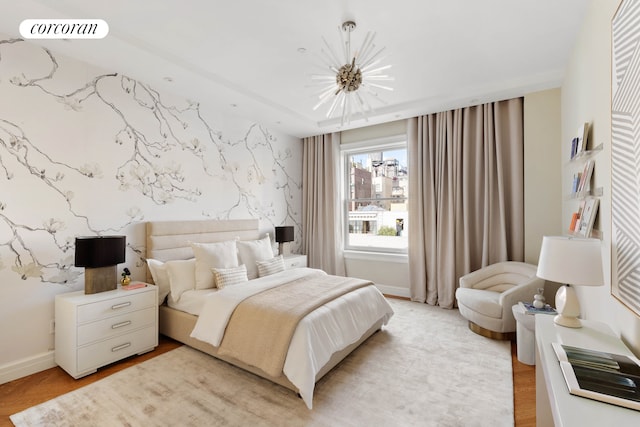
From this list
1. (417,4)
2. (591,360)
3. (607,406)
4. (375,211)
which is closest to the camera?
(607,406)

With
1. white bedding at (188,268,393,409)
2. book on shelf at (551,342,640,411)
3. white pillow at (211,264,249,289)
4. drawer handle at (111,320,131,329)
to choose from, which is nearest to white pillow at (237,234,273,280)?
white pillow at (211,264,249,289)

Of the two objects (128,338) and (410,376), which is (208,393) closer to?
(128,338)

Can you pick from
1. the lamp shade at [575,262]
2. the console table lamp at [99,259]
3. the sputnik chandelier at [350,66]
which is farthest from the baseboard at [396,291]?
the console table lamp at [99,259]

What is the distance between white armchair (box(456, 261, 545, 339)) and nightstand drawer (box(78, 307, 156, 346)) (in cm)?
332

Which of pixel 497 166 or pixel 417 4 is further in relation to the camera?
pixel 497 166

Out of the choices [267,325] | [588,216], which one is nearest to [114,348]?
[267,325]

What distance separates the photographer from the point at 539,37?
247 cm

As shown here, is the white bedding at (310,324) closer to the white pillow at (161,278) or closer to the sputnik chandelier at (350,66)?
the white pillow at (161,278)

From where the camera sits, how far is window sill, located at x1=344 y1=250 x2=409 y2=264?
4.64 m

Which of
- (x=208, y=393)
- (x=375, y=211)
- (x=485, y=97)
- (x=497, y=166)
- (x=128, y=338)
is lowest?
(x=208, y=393)

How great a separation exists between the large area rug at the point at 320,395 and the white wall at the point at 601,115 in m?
0.90

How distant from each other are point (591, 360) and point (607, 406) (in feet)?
0.93

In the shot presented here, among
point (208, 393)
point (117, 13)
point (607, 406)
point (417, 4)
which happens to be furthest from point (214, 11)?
point (607, 406)

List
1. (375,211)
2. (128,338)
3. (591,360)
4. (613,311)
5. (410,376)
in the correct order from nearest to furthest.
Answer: (591,360) < (613,311) < (410,376) < (128,338) < (375,211)
